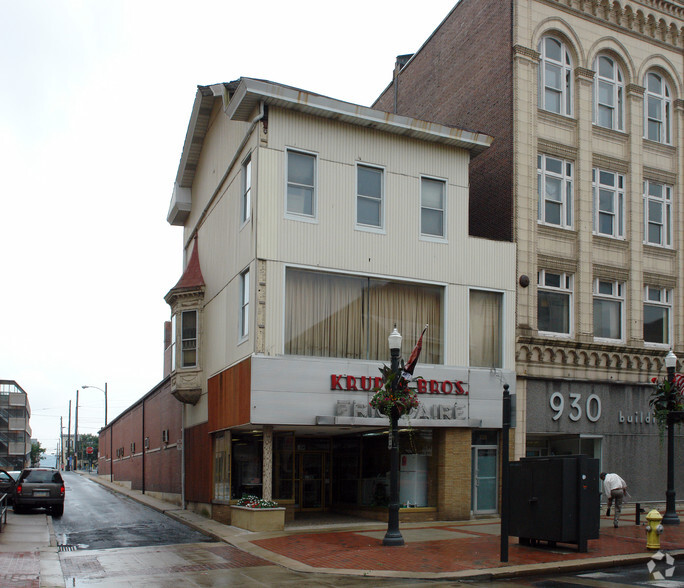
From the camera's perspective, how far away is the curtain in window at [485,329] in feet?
77.2

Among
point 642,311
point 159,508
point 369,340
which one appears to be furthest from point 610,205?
point 159,508

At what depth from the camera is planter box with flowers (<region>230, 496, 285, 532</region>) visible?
1970 cm

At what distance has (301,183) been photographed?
70.6ft

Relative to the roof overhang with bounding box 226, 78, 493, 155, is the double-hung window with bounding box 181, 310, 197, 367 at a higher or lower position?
lower

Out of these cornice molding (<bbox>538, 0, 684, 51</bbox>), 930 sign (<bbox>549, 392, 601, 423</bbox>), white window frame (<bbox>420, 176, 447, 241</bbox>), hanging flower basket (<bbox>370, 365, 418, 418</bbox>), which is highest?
cornice molding (<bbox>538, 0, 684, 51</bbox>)

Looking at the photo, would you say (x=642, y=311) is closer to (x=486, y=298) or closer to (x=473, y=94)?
(x=486, y=298)

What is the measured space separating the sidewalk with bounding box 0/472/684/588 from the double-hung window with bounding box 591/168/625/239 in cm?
976

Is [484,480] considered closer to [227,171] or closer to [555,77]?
[227,171]

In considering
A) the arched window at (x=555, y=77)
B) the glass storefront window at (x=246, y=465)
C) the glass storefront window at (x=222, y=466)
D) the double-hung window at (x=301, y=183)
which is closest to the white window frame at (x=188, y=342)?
the glass storefront window at (x=222, y=466)

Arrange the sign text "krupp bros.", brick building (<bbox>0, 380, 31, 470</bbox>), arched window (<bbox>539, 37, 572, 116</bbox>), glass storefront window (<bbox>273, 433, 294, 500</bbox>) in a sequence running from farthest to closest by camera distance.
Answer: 1. brick building (<bbox>0, 380, 31, 470</bbox>)
2. arched window (<bbox>539, 37, 572, 116</bbox>)
3. glass storefront window (<bbox>273, 433, 294, 500</bbox>)
4. the sign text "krupp bros."

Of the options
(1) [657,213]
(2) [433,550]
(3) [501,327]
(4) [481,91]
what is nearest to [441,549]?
(2) [433,550]

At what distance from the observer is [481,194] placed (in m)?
26.3

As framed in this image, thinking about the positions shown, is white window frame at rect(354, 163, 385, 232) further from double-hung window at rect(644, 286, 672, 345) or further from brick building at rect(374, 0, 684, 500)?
double-hung window at rect(644, 286, 672, 345)

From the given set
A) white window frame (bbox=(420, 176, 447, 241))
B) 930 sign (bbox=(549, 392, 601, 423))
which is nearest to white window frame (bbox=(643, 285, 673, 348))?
930 sign (bbox=(549, 392, 601, 423))
